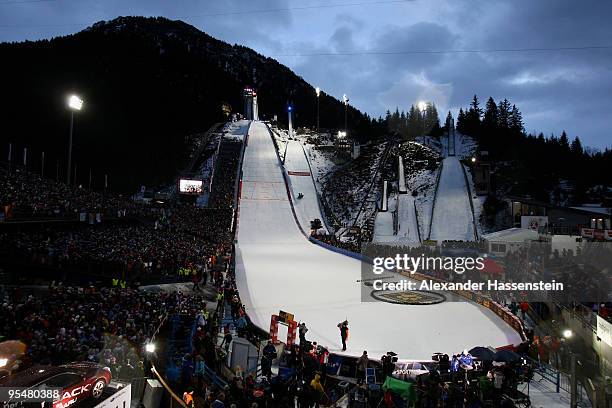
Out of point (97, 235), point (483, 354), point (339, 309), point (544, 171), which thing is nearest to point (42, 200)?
point (97, 235)

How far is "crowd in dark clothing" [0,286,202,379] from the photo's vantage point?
973 cm

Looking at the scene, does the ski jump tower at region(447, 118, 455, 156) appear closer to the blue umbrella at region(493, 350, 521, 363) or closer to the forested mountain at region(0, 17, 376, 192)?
the forested mountain at region(0, 17, 376, 192)

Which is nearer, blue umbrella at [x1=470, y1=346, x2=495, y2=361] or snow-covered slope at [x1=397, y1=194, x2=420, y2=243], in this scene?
blue umbrella at [x1=470, y1=346, x2=495, y2=361]

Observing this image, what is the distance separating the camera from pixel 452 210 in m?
43.2

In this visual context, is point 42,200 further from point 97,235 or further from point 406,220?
point 406,220

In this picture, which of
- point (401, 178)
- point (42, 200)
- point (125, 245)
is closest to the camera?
point (125, 245)

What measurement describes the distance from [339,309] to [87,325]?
9.08 m

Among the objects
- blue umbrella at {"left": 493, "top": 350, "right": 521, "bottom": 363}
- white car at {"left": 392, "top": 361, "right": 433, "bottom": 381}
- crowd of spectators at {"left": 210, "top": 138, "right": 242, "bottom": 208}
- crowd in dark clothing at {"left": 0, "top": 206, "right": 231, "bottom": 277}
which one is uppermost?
crowd of spectators at {"left": 210, "top": 138, "right": 242, "bottom": 208}

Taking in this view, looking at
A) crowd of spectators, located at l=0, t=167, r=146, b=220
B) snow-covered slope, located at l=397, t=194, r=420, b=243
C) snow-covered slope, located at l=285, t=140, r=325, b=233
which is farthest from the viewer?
snow-covered slope, located at l=285, t=140, r=325, b=233

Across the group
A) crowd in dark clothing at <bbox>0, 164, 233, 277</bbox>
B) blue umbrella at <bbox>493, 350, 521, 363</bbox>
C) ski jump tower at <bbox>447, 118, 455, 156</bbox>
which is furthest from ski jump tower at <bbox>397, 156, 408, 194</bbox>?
blue umbrella at <bbox>493, 350, 521, 363</bbox>

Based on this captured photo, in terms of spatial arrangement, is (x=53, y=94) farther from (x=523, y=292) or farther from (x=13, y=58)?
(x=523, y=292)

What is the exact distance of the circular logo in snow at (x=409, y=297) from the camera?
1830 centimetres

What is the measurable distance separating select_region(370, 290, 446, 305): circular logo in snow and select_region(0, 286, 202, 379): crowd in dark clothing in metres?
8.42

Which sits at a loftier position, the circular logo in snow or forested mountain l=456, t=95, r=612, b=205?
forested mountain l=456, t=95, r=612, b=205
